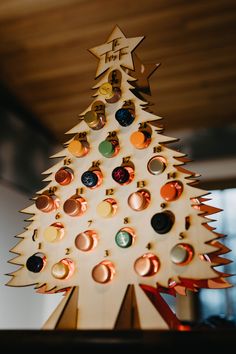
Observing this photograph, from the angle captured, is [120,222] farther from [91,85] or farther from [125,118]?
[91,85]

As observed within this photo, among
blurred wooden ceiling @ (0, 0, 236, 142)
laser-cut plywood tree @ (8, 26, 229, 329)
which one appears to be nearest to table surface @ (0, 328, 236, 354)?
laser-cut plywood tree @ (8, 26, 229, 329)

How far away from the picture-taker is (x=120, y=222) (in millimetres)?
1168

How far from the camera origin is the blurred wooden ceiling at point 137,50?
6.18 feet

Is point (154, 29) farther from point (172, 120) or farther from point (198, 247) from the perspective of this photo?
point (198, 247)

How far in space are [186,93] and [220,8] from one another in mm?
712

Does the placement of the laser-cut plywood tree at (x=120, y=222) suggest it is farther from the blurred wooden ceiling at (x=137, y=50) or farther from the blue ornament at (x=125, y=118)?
the blurred wooden ceiling at (x=137, y=50)

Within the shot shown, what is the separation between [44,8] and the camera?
1.88 metres

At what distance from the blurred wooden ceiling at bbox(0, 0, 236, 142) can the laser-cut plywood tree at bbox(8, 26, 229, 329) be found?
2.05ft

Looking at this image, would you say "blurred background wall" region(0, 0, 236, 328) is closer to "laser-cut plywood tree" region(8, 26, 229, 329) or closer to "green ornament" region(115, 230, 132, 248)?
"laser-cut plywood tree" region(8, 26, 229, 329)

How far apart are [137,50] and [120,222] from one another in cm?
129

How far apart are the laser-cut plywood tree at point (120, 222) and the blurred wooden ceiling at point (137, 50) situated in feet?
2.05

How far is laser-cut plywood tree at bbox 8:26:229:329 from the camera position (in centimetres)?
106

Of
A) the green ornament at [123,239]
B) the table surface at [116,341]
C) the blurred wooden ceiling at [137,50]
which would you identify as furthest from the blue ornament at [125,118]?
the blurred wooden ceiling at [137,50]

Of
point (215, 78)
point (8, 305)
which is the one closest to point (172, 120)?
point (215, 78)
